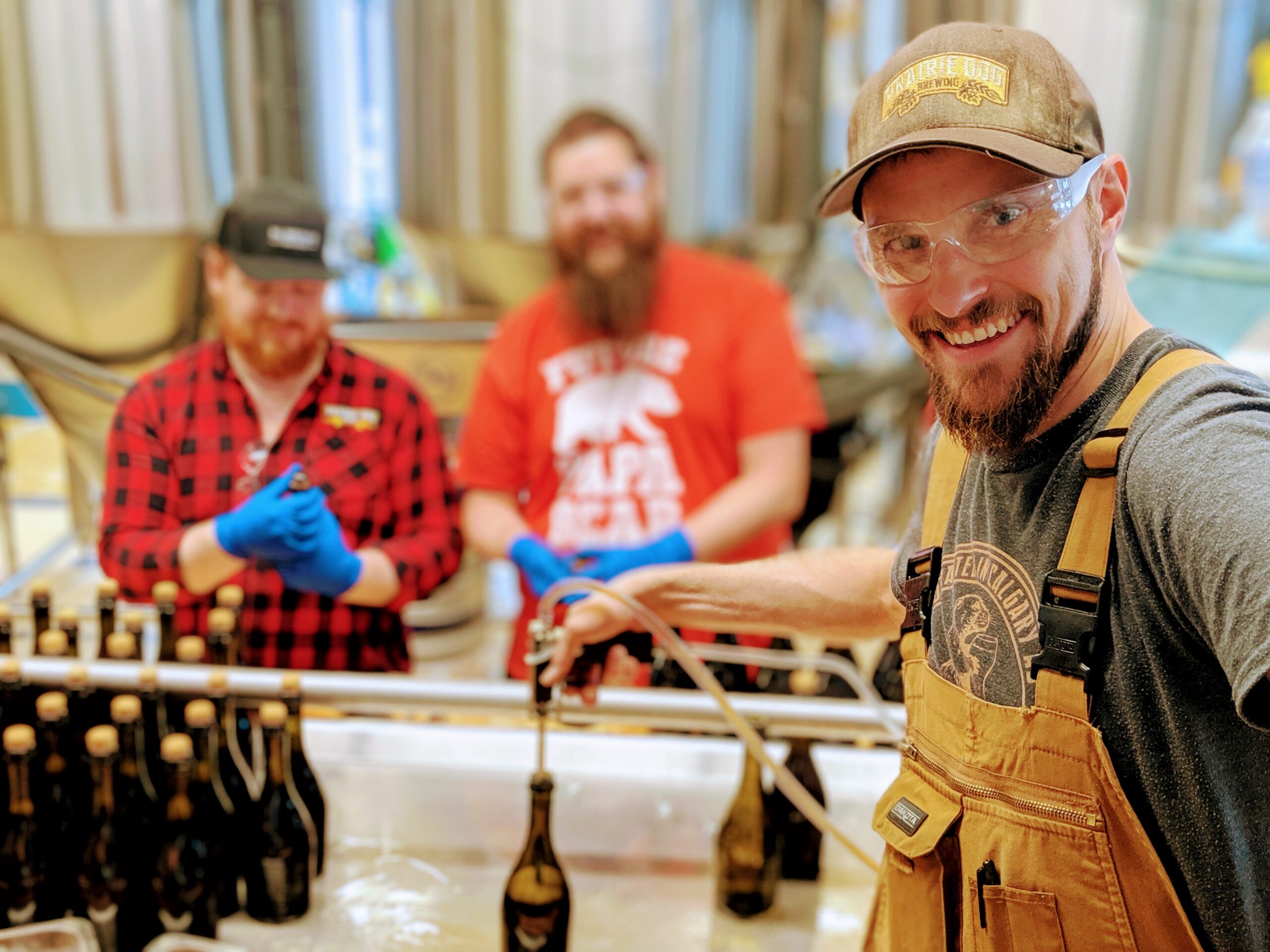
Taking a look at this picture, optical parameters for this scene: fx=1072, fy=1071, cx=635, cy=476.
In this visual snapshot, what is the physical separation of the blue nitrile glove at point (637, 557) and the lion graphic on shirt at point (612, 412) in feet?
0.90

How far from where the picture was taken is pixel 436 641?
3.67m

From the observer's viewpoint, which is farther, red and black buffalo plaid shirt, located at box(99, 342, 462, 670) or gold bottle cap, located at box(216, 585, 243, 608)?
red and black buffalo plaid shirt, located at box(99, 342, 462, 670)

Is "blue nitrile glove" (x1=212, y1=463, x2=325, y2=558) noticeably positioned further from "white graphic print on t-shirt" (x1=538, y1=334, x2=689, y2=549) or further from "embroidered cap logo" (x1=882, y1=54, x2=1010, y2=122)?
"embroidered cap logo" (x1=882, y1=54, x2=1010, y2=122)

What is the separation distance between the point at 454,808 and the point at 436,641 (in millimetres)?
2108

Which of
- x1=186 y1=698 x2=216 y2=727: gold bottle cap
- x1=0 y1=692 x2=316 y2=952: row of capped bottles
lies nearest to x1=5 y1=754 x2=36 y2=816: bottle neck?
x1=0 y1=692 x2=316 y2=952: row of capped bottles

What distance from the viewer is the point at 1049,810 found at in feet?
2.77

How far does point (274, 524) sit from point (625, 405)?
892mm

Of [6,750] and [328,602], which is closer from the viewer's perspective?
[6,750]

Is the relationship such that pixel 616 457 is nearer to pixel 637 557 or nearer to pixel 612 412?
pixel 612 412

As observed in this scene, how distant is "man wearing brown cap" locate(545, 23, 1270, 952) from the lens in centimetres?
78

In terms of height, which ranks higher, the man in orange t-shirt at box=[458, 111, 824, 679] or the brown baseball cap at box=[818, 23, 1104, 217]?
the brown baseball cap at box=[818, 23, 1104, 217]

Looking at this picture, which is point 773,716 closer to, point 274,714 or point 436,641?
point 274,714

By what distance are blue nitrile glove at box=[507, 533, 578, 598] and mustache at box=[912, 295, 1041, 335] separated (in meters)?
1.25

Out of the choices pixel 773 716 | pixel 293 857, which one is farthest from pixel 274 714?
pixel 773 716
